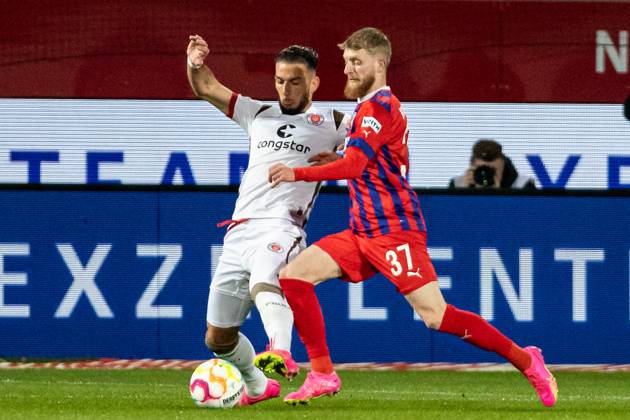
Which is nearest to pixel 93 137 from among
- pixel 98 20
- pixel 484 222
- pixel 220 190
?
pixel 98 20

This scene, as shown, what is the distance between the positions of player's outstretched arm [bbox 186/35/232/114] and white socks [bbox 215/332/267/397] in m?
1.14

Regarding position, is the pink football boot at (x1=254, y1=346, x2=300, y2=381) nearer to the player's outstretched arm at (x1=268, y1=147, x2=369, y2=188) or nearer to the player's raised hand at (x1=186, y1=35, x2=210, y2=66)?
the player's outstretched arm at (x1=268, y1=147, x2=369, y2=188)

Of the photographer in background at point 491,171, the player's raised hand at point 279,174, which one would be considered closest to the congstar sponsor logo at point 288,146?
the player's raised hand at point 279,174

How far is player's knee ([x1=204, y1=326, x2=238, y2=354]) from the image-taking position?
25.2 ft

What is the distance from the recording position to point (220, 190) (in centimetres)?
1066

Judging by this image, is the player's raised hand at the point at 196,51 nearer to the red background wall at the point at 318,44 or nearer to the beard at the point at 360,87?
the beard at the point at 360,87

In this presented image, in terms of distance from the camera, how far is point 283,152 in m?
7.78

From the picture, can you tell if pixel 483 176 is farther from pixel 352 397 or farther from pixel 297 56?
pixel 297 56

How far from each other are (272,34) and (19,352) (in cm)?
396

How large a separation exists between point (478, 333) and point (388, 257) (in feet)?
1.69

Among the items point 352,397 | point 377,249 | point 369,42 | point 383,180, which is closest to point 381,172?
point 383,180

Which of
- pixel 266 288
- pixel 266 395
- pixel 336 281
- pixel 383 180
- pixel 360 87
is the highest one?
pixel 360 87

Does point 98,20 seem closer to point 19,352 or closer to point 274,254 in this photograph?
point 19,352

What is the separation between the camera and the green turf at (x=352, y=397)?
23.5 feet
